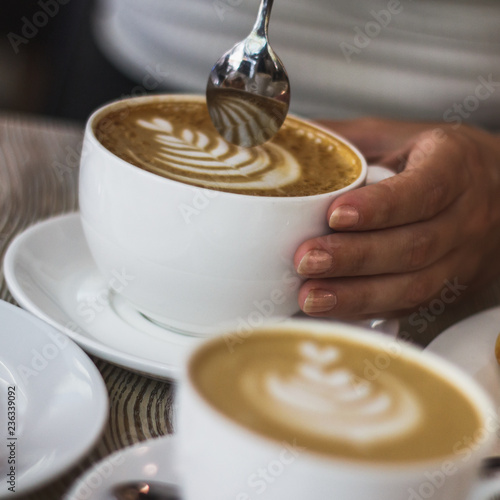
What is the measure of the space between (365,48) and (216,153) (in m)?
0.63

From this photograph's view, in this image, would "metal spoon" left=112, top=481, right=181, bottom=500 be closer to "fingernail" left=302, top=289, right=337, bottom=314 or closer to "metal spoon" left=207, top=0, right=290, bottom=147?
"fingernail" left=302, top=289, right=337, bottom=314

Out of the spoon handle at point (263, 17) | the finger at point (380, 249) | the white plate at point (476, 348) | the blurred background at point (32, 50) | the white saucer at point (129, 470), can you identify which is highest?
the spoon handle at point (263, 17)

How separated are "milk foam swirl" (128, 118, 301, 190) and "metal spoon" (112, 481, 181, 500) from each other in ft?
0.93

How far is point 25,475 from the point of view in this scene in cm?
41

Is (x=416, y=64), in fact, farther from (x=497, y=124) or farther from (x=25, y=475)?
(x=25, y=475)

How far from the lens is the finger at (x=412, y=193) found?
65 centimetres

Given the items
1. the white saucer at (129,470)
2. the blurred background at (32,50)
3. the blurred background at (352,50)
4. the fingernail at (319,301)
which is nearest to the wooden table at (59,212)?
the white saucer at (129,470)

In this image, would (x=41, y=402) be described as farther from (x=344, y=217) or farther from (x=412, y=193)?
(x=412, y=193)

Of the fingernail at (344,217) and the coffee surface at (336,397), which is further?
the fingernail at (344,217)

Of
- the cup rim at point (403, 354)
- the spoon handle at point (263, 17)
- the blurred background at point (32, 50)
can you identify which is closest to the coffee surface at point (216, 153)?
the spoon handle at point (263, 17)

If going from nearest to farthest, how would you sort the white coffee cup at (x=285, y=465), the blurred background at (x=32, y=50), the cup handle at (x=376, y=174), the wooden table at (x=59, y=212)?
the white coffee cup at (x=285, y=465)
the wooden table at (x=59, y=212)
the cup handle at (x=376, y=174)
the blurred background at (x=32, y=50)

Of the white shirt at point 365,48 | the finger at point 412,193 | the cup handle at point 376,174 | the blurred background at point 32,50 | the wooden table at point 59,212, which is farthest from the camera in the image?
the blurred background at point 32,50

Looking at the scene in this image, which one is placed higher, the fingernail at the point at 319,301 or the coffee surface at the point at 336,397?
the coffee surface at the point at 336,397

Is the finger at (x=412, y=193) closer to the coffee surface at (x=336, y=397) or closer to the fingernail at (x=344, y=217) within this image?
the fingernail at (x=344, y=217)
